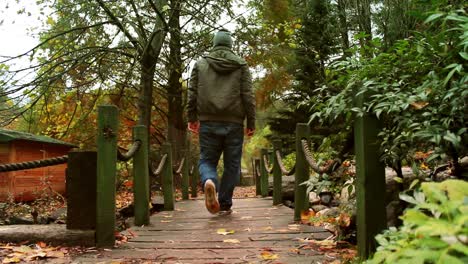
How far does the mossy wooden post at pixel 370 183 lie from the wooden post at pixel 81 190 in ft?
7.38

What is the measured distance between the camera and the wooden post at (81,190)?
3.68 m

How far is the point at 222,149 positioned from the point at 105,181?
2.16m

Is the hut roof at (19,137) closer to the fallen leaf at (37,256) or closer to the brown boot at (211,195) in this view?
the brown boot at (211,195)

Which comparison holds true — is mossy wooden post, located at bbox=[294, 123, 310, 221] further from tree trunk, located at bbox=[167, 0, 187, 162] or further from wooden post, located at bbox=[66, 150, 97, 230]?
tree trunk, located at bbox=[167, 0, 187, 162]

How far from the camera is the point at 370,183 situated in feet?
8.69

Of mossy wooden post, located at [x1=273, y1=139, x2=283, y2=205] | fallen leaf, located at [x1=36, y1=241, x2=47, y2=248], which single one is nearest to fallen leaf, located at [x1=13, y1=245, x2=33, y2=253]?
fallen leaf, located at [x1=36, y1=241, x2=47, y2=248]

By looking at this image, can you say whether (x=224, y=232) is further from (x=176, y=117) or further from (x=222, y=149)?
(x=176, y=117)

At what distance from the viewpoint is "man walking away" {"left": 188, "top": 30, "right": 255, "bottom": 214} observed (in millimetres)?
5328

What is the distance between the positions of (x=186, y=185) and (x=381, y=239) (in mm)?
8201

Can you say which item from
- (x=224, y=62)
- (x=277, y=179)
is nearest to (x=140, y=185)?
(x=224, y=62)

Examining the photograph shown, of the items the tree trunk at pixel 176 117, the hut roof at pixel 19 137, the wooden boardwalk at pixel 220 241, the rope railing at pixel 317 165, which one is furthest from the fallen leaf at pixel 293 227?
the hut roof at pixel 19 137

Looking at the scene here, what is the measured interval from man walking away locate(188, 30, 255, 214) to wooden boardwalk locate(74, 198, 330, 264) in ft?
2.13

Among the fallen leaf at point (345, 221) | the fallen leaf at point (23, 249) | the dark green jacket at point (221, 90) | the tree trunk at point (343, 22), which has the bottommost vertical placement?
the fallen leaf at point (23, 249)

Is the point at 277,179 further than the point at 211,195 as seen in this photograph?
Yes
